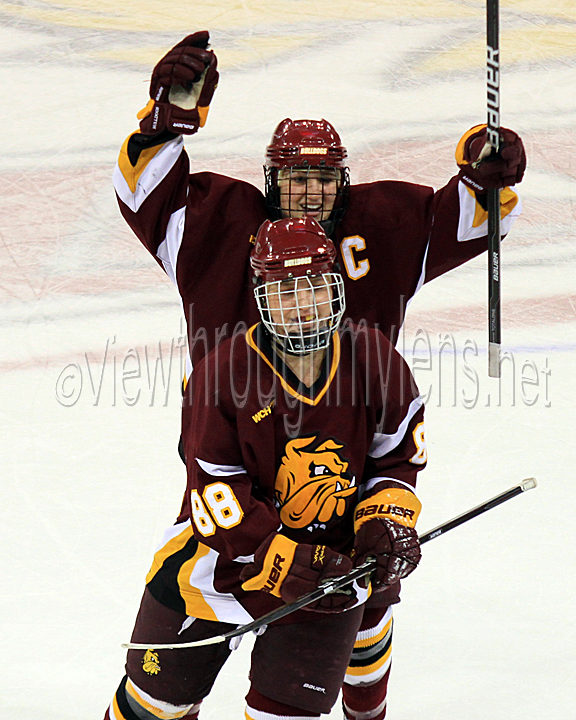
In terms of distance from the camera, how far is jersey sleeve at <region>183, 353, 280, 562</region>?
67.5 inches

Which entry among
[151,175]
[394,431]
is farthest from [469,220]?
[151,175]

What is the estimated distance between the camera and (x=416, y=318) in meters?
4.18

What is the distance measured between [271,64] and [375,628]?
3560 millimetres

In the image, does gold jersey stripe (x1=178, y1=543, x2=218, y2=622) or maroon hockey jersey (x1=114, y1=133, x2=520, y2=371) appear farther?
maroon hockey jersey (x1=114, y1=133, x2=520, y2=371)

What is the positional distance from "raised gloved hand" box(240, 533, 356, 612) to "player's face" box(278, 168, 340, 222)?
726mm

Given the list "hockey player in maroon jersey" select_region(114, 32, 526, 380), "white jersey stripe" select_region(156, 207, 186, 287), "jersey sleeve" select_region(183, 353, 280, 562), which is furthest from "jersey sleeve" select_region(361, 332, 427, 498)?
"white jersey stripe" select_region(156, 207, 186, 287)

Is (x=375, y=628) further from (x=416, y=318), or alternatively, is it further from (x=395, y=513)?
(x=416, y=318)

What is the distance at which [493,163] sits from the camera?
A: 2055mm

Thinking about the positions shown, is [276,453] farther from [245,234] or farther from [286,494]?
[245,234]

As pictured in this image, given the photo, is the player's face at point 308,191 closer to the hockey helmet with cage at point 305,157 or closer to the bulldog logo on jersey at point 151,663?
the hockey helmet with cage at point 305,157

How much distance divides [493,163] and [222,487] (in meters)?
0.90

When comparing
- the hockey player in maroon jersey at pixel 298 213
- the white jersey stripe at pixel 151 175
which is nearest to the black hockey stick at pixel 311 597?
the hockey player in maroon jersey at pixel 298 213

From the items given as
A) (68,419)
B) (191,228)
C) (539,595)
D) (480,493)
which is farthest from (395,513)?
(68,419)

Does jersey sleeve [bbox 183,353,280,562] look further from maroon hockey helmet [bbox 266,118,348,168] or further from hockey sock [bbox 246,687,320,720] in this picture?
maroon hockey helmet [bbox 266,118,348,168]
